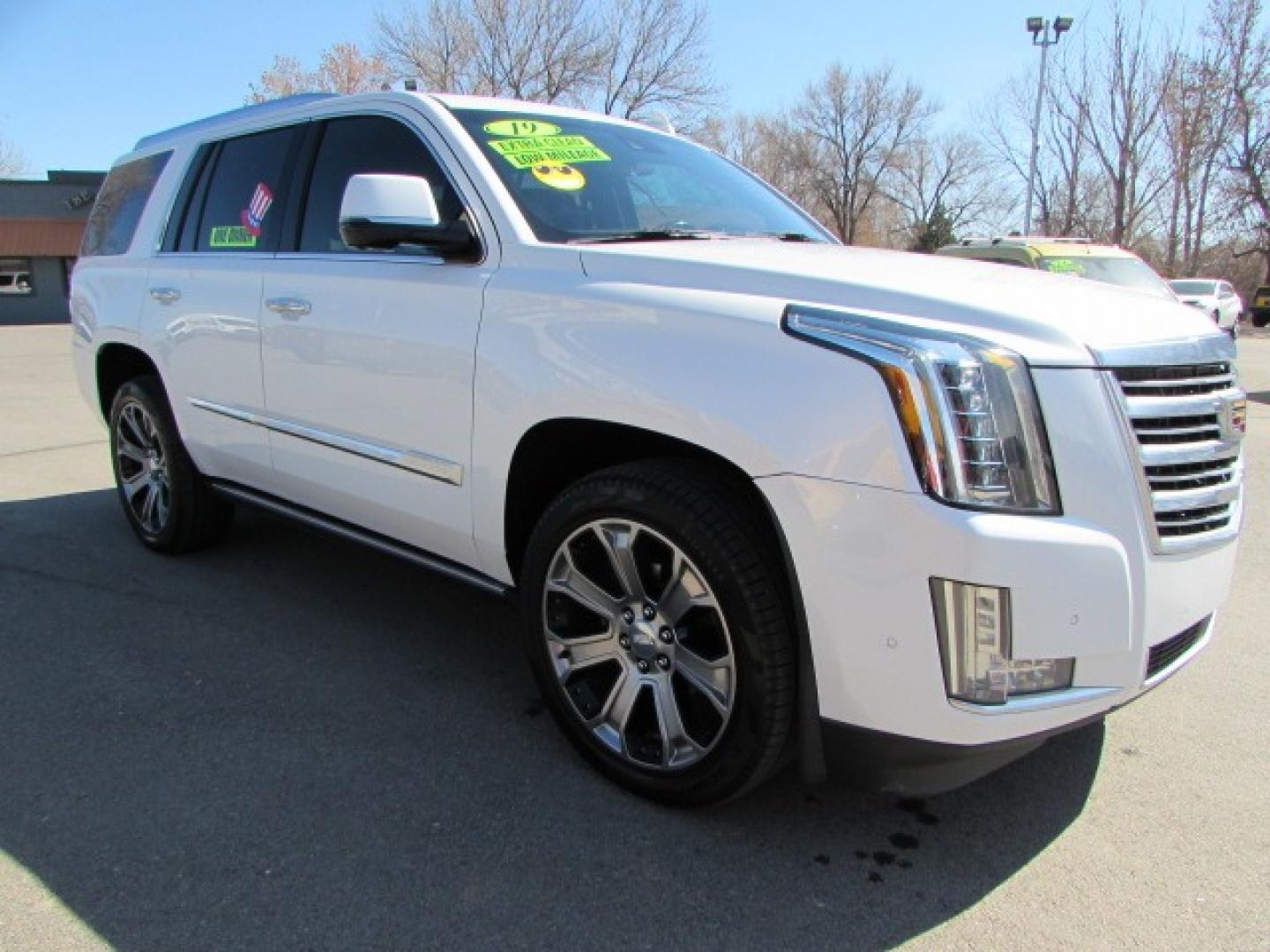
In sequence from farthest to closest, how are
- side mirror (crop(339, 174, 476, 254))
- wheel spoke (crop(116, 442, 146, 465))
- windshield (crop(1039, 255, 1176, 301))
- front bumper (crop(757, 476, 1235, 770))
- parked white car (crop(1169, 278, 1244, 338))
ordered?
1. parked white car (crop(1169, 278, 1244, 338))
2. windshield (crop(1039, 255, 1176, 301))
3. wheel spoke (crop(116, 442, 146, 465))
4. side mirror (crop(339, 174, 476, 254))
5. front bumper (crop(757, 476, 1235, 770))

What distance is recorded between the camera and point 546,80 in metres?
39.7

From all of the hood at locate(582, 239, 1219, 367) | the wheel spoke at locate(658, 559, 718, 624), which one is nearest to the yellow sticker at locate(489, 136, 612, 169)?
the hood at locate(582, 239, 1219, 367)

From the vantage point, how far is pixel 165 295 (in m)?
4.37

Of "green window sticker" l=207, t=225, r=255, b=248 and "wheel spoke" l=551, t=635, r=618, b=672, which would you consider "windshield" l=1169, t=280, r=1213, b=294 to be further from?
"wheel spoke" l=551, t=635, r=618, b=672

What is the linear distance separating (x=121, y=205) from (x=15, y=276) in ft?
115

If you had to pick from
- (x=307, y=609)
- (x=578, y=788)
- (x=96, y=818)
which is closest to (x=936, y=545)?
(x=578, y=788)

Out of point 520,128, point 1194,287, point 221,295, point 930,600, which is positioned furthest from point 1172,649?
point 1194,287

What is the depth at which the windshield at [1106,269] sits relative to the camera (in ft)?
32.0


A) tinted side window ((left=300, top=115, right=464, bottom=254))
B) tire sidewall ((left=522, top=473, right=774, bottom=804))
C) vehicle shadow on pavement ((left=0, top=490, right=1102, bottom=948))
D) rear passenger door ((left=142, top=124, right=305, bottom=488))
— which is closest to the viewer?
vehicle shadow on pavement ((left=0, top=490, right=1102, bottom=948))

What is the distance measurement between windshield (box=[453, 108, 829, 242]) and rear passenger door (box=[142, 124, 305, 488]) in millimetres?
1111

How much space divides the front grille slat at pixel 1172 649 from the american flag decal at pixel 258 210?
3.51m

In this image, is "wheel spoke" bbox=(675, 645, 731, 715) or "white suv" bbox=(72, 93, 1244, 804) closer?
"white suv" bbox=(72, 93, 1244, 804)

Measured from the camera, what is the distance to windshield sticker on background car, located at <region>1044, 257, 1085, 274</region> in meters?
9.74

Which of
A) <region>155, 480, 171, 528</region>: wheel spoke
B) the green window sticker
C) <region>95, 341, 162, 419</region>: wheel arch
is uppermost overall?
the green window sticker
